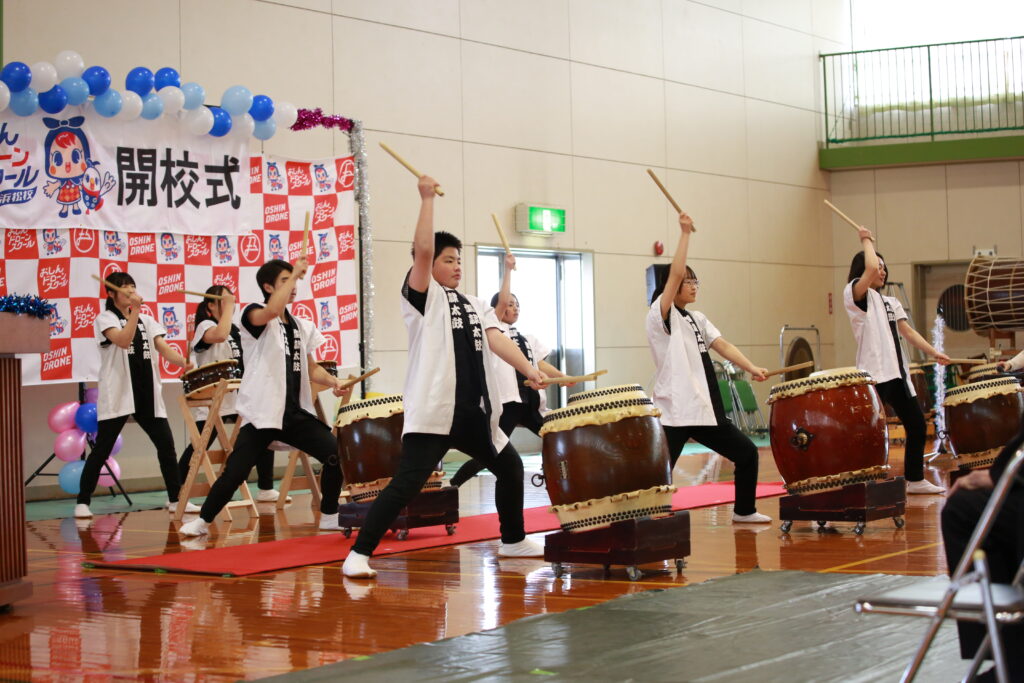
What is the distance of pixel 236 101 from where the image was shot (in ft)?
28.8

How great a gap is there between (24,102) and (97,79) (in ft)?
1.68

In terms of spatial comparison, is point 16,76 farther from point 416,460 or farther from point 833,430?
point 833,430

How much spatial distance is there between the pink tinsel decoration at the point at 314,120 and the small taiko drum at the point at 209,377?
9.66 feet

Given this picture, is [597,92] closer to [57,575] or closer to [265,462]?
[265,462]

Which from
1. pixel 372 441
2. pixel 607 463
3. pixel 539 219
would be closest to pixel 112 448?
pixel 372 441

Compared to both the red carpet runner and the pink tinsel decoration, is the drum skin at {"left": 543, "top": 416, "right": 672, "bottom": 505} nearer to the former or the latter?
the red carpet runner

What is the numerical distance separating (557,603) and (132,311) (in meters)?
4.14

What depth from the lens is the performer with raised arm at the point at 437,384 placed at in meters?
4.68

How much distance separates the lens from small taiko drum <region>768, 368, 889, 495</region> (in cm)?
552

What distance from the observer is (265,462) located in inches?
326

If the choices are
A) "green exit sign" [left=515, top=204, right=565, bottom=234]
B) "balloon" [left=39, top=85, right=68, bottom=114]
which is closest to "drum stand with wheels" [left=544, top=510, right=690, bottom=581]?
"balloon" [left=39, top=85, right=68, bottom=114]

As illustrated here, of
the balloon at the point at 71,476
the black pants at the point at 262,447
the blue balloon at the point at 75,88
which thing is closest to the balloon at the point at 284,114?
Answer: the blue balloon at the point at 75,88

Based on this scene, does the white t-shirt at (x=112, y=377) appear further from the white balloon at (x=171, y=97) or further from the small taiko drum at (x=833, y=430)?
the small taiko drum at (x=833, y=430)

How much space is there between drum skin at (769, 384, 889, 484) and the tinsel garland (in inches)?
131
